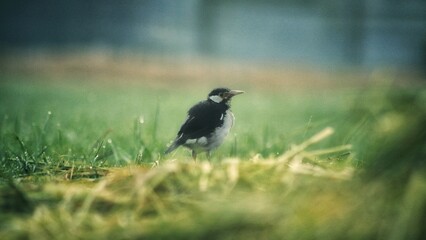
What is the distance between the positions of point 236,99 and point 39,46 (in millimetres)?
9305

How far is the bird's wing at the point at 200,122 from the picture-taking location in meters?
2.81

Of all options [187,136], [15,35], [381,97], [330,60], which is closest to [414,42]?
[330,60]

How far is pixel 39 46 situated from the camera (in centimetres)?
1809

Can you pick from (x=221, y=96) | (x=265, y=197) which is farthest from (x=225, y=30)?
(x=265, y=197)

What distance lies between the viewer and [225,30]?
18.2 meters

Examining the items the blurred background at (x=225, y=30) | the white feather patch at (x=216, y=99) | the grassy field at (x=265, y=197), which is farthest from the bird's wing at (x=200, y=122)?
the blurred background at (x=225, y=30)

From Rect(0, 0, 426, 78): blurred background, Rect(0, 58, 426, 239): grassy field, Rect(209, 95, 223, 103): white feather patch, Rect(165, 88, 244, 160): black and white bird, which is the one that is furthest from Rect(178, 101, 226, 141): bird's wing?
Rect(0, 0, 426, 78): blurred background

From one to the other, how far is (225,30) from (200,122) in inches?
614

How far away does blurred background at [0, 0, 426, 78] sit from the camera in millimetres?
17797

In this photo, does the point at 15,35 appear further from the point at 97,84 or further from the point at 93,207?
the point at 93,207

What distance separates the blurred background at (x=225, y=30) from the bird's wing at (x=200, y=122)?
48.6 feet

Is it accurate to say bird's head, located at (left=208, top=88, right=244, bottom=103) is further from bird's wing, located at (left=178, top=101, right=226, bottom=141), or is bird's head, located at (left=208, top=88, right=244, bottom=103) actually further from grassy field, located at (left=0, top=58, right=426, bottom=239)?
grassy field, located at (left=0, top=58, right=426, bottom=239)

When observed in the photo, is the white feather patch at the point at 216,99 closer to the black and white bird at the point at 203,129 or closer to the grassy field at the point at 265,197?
the black and white bird at the point at 203,129

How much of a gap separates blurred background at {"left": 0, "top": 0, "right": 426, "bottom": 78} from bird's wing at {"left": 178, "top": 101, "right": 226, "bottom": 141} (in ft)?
48.6
